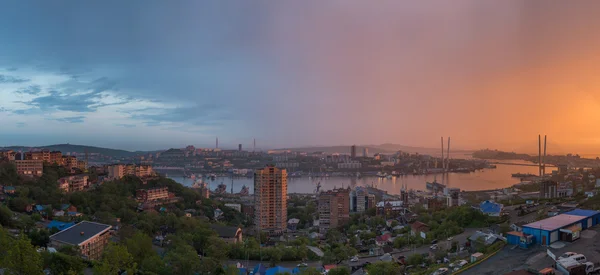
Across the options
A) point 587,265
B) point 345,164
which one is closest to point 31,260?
point 587,265

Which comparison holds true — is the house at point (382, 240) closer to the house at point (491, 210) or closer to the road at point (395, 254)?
the road at point (395, 254)

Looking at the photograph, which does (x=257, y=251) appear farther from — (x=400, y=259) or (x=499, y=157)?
(x=499, y=157)

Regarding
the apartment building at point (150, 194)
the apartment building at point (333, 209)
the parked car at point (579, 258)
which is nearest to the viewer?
the parked car at point (579, 258)

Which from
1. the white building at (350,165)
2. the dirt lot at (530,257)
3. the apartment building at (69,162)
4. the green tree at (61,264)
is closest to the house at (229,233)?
the green tree at (61,264)

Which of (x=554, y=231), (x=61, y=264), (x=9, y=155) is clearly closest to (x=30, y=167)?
(x=9, y=155)

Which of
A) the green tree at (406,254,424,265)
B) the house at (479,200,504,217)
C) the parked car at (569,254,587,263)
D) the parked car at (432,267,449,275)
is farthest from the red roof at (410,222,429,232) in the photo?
the parked car at (569,254,587,263)

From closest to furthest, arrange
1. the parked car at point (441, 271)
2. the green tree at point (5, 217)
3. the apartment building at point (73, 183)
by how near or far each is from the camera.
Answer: the parked car at point (441, 271) → the green tree at point (5, 217) → the apartment building at point (73, 183)

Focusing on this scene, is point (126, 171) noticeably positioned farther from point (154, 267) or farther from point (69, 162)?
point (154, 267)

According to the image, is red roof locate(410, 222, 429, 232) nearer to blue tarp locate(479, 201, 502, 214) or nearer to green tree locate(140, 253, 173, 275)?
blue tarp locate(479, 201, 502, 214)
